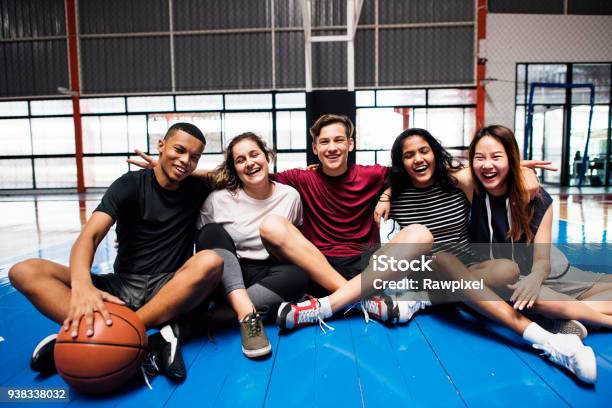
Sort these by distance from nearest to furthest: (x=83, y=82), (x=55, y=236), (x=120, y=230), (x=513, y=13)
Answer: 1. (x=120, y=230)
2. (x=55, y=236)
3. (x=513, y=13)
4. (x=83, y=82)

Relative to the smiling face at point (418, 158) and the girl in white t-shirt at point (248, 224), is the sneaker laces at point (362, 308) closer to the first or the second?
the girl in white t-shirt at point (248, 224)

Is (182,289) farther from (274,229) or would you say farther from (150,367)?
(274,229)

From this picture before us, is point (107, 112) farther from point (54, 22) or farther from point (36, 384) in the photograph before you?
point (36, 384)

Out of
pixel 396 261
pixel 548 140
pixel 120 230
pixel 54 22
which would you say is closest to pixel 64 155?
pixel 54 22

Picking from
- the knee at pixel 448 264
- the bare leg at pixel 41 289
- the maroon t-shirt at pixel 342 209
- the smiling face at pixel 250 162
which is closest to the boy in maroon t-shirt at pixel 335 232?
the maroon t-shirt at pixel 342 209

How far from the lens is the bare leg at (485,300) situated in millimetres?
1574

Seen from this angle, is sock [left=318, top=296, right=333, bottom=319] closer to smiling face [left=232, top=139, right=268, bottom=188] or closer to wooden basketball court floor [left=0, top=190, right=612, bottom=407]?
wooden basketball court floor [left=0, top=190, right=612, bottom=407]

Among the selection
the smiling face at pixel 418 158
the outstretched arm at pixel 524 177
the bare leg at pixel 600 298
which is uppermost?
the smiling face at pixel 418 158

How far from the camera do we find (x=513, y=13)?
8922 mm

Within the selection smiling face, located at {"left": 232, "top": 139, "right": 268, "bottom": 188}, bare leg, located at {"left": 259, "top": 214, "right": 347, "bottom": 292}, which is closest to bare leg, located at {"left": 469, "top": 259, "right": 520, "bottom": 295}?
bare leg, located at {"left": 259, "top": 214, "right": 347, "bottom": 292}

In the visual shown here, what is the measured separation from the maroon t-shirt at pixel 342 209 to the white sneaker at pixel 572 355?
88 cm

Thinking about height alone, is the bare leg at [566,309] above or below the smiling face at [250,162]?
below

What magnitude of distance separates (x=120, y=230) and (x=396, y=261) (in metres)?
1.17

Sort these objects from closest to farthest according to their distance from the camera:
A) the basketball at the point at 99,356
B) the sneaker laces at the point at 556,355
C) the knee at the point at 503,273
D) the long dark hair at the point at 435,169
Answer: the basketball at the point at 99,356 < the sneaker laces at the point at 556,355 < the knee at the point at 503,273 < the long dark hair at the point at 435,169
